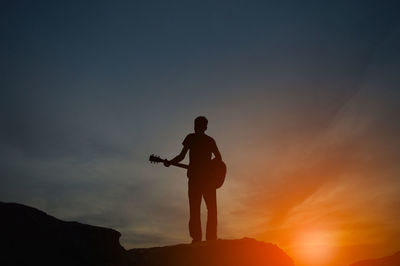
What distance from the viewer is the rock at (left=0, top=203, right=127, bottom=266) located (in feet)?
29.7

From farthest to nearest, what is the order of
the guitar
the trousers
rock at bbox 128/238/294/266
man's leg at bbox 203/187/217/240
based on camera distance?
the guitar
man's leg at bbox 203/187/217/240
the trousers
rock at bbox 128/238/294/266

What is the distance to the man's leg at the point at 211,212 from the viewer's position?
11070 mm

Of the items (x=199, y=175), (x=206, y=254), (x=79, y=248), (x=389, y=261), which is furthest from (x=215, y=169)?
(x=389, y=261)

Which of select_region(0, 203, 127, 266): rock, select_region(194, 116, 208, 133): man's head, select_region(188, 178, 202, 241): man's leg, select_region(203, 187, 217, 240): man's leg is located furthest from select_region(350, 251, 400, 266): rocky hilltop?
select_region(0, 203, 127, 266): rock

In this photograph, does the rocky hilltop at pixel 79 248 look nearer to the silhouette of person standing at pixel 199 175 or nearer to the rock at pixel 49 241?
the rock at pixel 49 241

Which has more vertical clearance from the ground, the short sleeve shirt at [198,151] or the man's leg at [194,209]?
the short sleeve shirt at [198,151]

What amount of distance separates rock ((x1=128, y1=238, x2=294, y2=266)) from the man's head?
345 centimetres

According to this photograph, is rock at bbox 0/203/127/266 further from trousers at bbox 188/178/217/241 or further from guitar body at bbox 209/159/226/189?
guitar body at bbox 209/159/226/189

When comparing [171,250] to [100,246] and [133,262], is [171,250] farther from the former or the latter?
[100,246]

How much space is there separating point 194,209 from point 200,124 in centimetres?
265

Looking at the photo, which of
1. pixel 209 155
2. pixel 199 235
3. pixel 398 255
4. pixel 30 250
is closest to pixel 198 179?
pixel 209 155

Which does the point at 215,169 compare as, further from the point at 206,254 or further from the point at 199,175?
the point at 206,254

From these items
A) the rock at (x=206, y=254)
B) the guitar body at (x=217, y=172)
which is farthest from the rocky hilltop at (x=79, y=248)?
the guitar body at (x=217, y=172)

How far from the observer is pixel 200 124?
1140 cm
